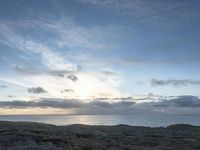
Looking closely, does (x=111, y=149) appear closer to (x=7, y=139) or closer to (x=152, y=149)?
(x=152, y=149)

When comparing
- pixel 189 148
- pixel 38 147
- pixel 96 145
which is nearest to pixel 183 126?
pixel 189 148

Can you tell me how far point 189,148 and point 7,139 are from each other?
19578 millimetres

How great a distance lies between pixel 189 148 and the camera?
31953mm

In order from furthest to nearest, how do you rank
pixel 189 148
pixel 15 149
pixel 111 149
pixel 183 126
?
pixel 183 126
pixel 189 148
pixel 111 149
pixel 15 149

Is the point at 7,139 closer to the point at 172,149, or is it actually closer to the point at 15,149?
Answer: the point at 15,149

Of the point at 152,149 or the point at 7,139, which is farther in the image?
the point at 7,139

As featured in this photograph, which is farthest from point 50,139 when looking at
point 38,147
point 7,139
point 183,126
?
point 183,126

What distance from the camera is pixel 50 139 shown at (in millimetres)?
34219

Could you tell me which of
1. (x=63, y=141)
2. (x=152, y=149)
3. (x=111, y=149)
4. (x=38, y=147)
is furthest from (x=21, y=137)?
(x=152, y=149)

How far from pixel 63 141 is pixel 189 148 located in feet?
44.2

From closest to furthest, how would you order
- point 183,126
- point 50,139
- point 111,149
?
point 111,149, point 50,139, point 183,126

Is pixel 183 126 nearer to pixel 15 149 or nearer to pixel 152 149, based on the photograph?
pixel 152 149

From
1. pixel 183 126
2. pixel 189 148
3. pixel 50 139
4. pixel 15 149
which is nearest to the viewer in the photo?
pixel 15 149

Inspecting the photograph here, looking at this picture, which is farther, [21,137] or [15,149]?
[21,137]
